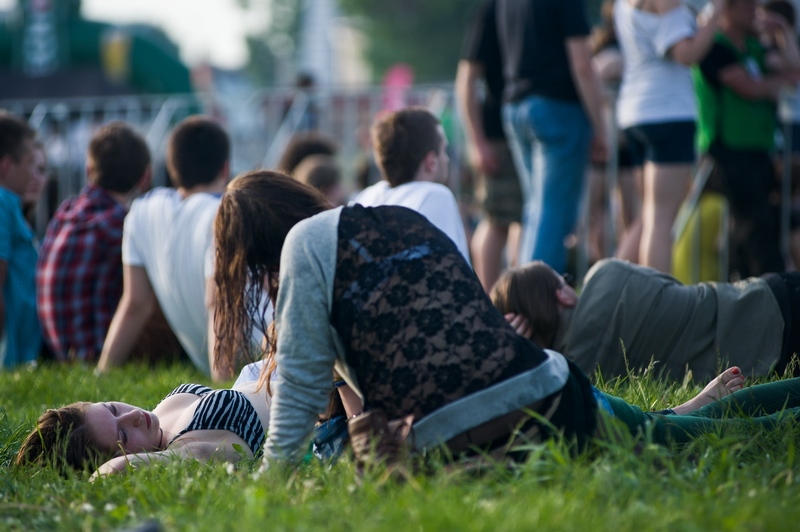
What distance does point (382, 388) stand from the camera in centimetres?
A: 283

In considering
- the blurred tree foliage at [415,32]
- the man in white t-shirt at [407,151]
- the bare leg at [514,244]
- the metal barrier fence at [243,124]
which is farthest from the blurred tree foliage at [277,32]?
the man in white t-shirt at [407,151]

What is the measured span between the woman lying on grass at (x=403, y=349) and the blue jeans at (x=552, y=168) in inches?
128

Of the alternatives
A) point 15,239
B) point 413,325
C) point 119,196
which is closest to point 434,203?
point 413,325

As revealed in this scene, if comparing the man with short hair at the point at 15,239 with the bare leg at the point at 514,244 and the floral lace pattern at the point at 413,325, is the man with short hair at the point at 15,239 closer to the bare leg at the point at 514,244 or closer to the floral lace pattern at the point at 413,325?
the bare leg at the point at 514,244

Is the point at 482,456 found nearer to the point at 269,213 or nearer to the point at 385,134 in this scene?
the point at 269,213

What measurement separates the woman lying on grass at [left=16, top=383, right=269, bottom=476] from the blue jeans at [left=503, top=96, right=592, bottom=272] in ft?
9.31

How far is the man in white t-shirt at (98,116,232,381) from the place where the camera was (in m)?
5.82

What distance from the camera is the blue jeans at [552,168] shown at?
6105mm

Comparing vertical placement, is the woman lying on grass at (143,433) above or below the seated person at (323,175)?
below

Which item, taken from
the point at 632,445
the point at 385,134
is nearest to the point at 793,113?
the point at 385,134

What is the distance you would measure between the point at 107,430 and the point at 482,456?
1.46 m

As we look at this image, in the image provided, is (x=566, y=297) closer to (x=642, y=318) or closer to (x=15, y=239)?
(x=642, y=318)

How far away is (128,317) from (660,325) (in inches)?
127

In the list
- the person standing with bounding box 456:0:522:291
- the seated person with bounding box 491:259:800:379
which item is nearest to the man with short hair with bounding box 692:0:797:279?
the person standing with bounding box 456:0:522:291
